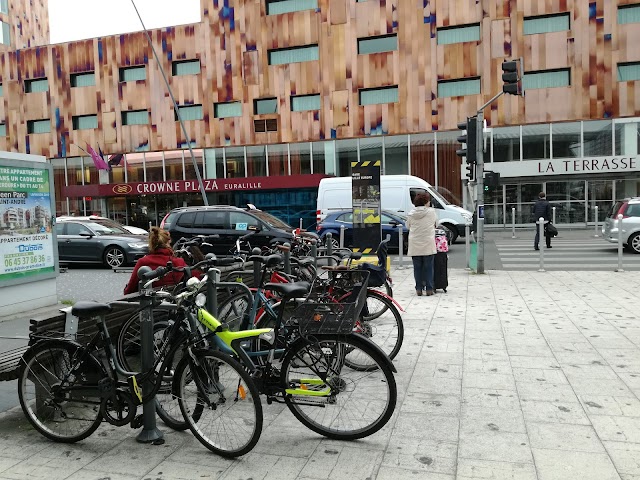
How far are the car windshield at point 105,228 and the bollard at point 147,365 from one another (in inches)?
502

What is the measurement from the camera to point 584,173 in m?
27.0

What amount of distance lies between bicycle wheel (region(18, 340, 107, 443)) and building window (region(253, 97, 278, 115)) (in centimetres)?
2813

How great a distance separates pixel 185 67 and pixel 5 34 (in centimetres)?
2745

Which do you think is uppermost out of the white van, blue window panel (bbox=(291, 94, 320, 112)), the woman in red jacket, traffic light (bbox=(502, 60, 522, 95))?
blue window panel (bbox=(291, 94, 320, 112))

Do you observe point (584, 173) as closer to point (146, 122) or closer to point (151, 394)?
point (146, 122)

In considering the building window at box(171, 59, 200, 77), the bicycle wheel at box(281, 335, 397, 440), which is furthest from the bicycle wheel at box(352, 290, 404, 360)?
the building window at box(171, 59, 200, 77)

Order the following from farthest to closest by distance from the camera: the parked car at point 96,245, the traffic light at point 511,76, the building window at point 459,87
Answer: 1. the building window at point 459,87
2. the parked car at point 96,245
3. the traffic light at point 511,76

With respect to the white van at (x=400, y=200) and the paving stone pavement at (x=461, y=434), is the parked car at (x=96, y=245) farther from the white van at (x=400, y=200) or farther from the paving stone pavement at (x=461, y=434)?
the paving stone pavement at (x=461, y=434)

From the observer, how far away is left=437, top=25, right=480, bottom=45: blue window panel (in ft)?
91.3

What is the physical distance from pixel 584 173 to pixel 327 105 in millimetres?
13033

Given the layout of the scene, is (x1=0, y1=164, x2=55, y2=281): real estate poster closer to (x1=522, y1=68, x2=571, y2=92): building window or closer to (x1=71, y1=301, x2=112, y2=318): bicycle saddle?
(x1=71, y1=301, x2=112, y2=318): bicycle saddle

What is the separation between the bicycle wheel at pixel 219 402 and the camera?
346 centimetres

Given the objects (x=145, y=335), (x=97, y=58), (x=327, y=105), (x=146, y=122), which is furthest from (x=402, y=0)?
(x=145, y=335)

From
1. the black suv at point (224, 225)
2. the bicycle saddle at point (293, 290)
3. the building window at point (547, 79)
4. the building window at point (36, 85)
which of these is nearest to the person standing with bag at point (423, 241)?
the bicycle saddle at point (293, 290)
